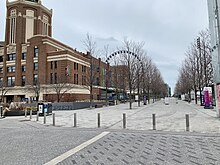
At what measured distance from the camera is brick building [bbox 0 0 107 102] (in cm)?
4831

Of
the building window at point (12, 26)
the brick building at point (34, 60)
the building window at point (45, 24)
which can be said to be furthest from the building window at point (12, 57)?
the building window at point (45, 24)

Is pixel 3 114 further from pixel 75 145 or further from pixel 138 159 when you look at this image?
pixel 138 159

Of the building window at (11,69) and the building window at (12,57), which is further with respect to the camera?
the building window at (12,57)

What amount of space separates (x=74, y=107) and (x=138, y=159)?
25019 millimetres

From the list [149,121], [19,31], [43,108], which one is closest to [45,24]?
[19,31]

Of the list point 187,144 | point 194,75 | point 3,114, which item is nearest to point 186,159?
point 187,144

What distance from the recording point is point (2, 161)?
5.57m

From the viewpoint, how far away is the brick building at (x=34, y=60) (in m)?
48.3

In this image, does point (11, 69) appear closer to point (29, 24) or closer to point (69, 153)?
point (29, 24)

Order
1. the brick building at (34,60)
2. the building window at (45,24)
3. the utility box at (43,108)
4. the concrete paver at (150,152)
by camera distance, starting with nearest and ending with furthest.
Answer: the concrete paver at (150,152)
the utility box at (43,108)
the brick building at (34,60)
the building window at (45,24)

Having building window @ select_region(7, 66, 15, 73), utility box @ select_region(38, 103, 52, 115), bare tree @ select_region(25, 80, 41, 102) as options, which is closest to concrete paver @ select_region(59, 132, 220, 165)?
utility box @ select_region(38, 103, 52, 115)

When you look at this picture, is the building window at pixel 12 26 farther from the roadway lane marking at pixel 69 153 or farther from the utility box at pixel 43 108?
the roadway lane marking at pixel 69 153

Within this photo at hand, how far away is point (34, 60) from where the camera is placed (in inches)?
2063

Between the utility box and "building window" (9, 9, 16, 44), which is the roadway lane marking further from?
"building window" (9, 9, 16, 44)
